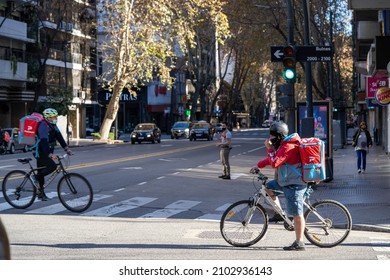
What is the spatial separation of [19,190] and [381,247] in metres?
7.35

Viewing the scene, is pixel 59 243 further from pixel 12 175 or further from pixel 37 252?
pixel 12 175

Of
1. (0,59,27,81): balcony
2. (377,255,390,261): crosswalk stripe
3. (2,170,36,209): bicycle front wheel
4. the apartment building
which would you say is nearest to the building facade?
(2,170,36,209): bicycle front wheel

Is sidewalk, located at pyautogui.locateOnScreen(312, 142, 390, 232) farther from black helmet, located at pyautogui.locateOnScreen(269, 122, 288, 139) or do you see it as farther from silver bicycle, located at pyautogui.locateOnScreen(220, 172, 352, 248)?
black helmet, located at pyautogui.locateOnScreen(269, 122, 288, 139)

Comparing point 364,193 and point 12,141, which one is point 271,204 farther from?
point 12,141

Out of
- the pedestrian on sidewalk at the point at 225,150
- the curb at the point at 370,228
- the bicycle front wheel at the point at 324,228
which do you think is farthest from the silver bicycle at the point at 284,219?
the pedestrian on sidewalk at the point at 225,150

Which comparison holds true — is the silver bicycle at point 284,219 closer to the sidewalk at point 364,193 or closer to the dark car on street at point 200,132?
the sidewalk at point 364,193

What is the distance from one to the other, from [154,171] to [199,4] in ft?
87.5

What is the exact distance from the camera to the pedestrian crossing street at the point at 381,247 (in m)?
9.52

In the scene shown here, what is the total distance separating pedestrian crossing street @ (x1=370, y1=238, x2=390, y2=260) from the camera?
952cm

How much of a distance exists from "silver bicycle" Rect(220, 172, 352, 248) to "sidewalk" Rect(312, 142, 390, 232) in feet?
7.40

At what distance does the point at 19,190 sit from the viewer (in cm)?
1493

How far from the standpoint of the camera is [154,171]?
26578 millimetres

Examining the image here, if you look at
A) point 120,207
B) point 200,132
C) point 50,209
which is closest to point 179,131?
point 200,132
